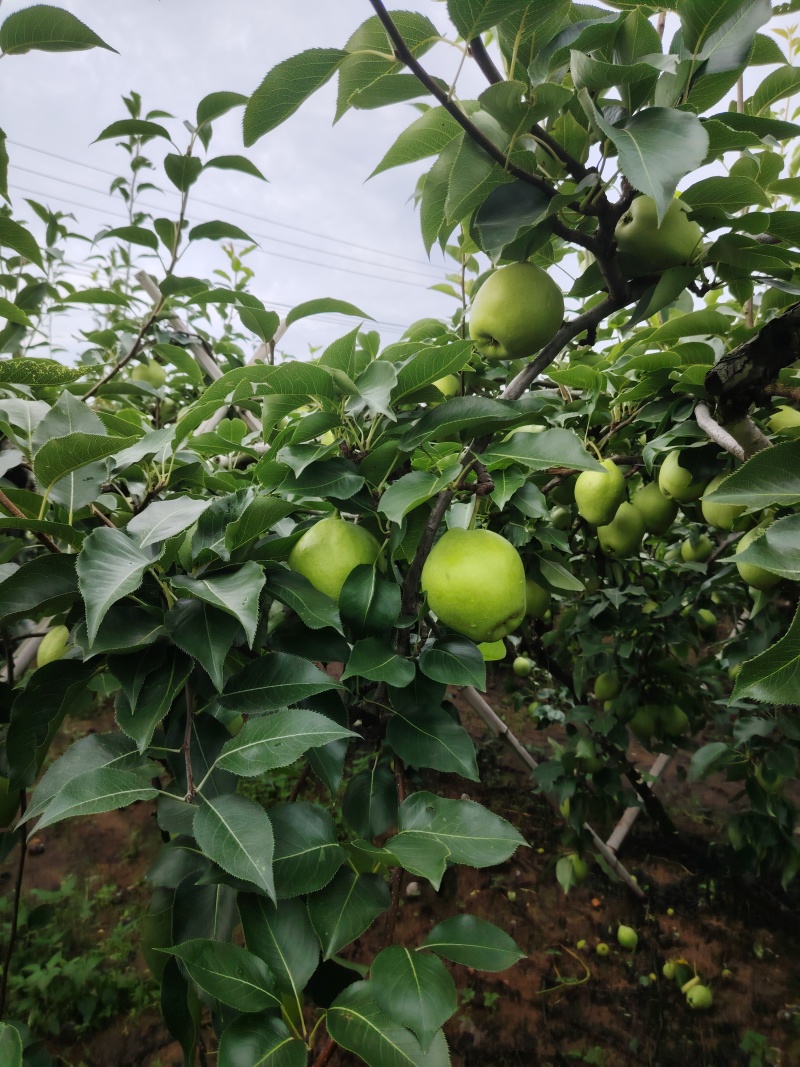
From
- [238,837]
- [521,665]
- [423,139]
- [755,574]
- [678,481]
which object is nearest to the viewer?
[238,837]

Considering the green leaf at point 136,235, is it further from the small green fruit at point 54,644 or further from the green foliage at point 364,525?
the small green fruit at point 54,644

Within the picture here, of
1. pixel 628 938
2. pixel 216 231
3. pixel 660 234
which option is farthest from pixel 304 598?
pixel 628 938

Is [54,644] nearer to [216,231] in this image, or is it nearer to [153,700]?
[153,700]

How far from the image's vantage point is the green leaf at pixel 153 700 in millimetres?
579

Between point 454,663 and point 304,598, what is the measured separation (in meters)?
0.20

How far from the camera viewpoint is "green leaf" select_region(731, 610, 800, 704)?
1.76 ft

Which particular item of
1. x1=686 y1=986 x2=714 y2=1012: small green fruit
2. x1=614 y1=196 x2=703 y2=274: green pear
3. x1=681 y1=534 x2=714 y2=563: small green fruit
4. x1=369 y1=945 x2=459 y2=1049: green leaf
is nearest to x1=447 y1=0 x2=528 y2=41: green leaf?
x1=614 y1=196 x2=703 y2=274: green pear

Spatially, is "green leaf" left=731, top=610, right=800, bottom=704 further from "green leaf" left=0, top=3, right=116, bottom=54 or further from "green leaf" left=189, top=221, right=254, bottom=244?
"green leaf" left=189, top=221, right=254, bottom=244

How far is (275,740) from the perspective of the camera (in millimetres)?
536

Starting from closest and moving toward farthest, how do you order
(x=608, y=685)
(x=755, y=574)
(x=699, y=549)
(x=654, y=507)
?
(x=755, y=574)
(x=654, y=507)
(x=699, y=549)
(x=608, y=685)

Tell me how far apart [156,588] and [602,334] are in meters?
1.25

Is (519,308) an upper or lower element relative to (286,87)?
lower

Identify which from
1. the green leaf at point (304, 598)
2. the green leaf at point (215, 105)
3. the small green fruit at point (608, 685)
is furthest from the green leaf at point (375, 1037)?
the small green fruit at point (608, 685)

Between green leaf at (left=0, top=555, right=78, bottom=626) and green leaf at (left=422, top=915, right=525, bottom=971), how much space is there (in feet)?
1.71
